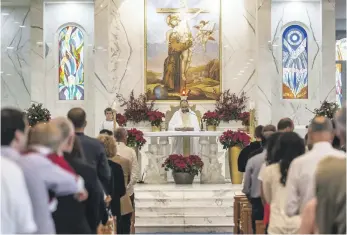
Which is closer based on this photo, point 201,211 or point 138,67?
point 201,211

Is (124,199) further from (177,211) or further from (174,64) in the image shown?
(174,64)

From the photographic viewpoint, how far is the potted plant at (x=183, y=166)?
15663mm

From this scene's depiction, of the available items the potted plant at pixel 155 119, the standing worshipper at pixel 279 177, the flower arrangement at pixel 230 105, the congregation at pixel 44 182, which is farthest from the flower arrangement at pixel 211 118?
the standing worshipper at pixel 279 177

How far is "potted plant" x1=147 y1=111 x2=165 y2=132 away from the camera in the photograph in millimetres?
17323

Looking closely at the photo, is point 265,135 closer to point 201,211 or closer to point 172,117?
point 201,211

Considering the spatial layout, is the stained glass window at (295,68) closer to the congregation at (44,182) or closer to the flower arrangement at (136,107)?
the flower arrangement at (136,107)

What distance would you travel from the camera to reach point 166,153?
17516 millimetres

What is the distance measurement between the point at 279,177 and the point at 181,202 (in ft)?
27.3

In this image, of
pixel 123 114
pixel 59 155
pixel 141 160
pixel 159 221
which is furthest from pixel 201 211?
pixel 59 155

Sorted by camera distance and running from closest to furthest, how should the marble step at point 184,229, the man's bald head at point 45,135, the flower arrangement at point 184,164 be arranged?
the man's bald head at point 45,135, the marble step at point 184,229, the flower arrangement at point 184,164

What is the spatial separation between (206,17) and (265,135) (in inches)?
428

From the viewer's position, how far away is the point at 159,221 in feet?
45.8

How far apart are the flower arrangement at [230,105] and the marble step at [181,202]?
3.85 meters

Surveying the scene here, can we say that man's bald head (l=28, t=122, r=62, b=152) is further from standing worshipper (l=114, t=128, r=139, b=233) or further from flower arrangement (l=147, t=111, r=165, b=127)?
flower arrangement (l=147, t=111, r=165, b=127)
